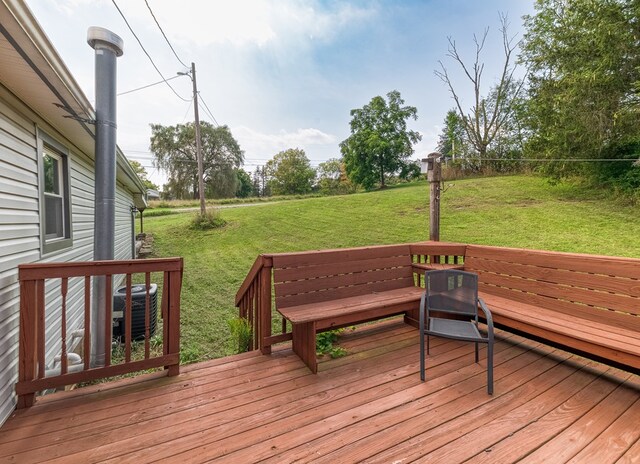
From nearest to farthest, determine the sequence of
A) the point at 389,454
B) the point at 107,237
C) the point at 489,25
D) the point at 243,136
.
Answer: the point at 389,454
the point at 107,237
the point at 489,25
the point at 243,136

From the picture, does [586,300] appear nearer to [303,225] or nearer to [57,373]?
[57,373]

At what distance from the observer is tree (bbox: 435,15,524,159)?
61.2ft

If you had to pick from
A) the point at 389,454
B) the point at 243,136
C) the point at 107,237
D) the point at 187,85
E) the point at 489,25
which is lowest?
the point at 389,454

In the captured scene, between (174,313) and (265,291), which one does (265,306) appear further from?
(174,313)

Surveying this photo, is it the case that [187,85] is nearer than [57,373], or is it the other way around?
[57,373]

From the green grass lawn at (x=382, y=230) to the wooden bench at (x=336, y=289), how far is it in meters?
1.60

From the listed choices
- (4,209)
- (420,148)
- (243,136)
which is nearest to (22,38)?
(4,209)

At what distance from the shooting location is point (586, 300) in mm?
2486

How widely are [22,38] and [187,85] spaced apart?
11650mm

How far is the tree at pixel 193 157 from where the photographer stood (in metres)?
29.5

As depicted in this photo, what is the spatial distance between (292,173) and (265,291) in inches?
1523

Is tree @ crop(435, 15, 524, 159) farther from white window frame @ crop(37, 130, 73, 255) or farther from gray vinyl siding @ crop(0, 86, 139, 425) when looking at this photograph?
gray vinyl siding @ crop(0, 86, 139, 425)

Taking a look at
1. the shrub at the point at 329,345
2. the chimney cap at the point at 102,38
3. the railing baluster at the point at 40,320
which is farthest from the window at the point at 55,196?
the shrub at the point at 329,345

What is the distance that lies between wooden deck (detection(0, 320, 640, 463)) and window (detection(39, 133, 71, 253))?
2039 mm
